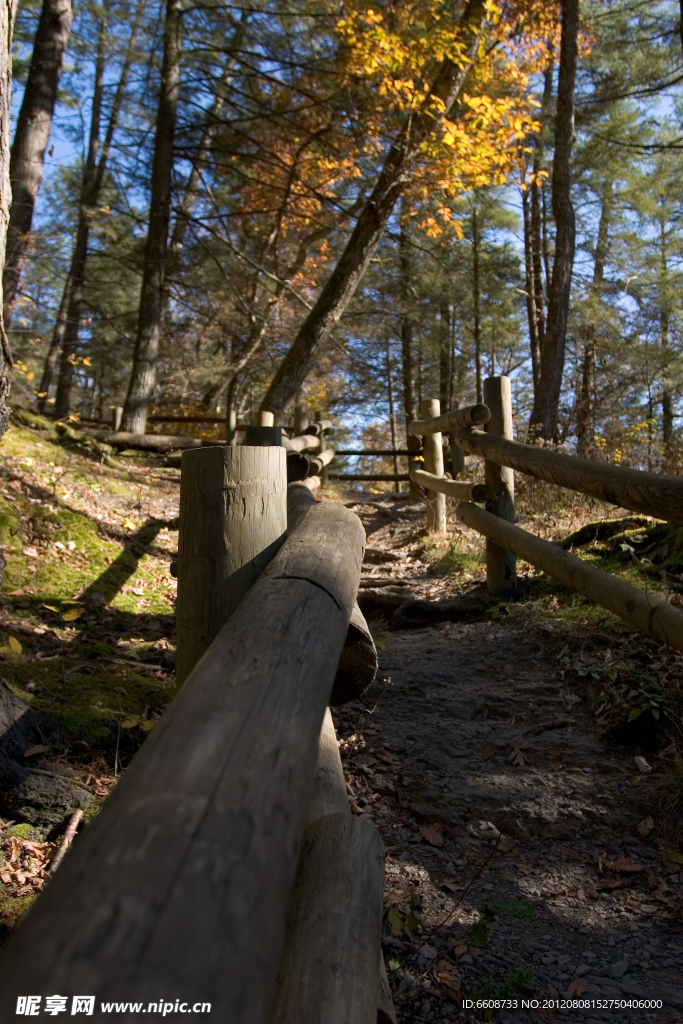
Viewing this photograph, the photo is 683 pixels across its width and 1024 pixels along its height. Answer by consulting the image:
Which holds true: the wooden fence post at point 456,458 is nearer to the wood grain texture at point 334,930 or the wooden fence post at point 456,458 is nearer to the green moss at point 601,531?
the green moss at point 601,531

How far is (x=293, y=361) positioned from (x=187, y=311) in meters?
9.75

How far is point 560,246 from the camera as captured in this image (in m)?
11.3

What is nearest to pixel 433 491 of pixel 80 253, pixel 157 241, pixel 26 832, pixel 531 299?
pixel 26 832

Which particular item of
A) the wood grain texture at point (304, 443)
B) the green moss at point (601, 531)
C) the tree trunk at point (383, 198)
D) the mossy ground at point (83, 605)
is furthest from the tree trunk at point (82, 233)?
the green moss at point (601, 531)

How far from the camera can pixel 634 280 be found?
2083cm

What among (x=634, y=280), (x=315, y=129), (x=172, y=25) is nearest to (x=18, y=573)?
(x=315, y=129)

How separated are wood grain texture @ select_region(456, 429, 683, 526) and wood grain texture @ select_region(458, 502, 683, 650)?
17.3 inches

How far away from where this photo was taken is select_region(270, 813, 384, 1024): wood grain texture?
122 centimetres

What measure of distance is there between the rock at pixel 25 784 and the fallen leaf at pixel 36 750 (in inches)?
0.6

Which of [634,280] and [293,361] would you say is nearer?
[293,361]

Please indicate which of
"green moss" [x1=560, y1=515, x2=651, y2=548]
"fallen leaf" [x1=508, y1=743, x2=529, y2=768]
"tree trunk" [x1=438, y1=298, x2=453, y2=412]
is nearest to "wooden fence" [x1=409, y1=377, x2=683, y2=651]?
"green moss" [x1=560, y1=515, x2=651, y2=548]

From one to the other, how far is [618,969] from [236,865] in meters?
2.06

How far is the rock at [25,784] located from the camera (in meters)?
2.74

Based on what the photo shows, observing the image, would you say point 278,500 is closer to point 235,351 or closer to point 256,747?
point 256,747
